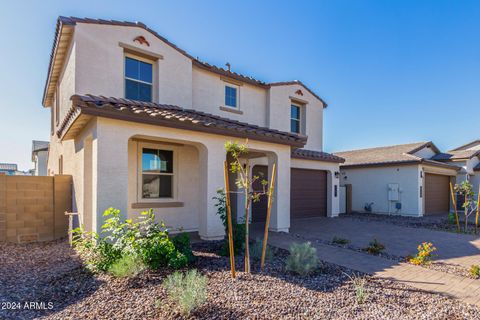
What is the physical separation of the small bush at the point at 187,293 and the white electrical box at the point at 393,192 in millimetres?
16077

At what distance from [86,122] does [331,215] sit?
12.4 m

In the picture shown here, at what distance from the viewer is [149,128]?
269 inches

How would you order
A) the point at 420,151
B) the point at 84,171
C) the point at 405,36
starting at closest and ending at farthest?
the point at 84,171 → the point at 405,36 → the point at 420,151

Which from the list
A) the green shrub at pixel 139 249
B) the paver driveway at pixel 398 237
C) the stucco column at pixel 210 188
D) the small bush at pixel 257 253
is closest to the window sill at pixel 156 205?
the stucco column at pixel 210 188

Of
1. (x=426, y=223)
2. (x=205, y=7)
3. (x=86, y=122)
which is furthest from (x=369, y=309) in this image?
(x=426, y=223)

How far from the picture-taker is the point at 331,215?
580 inches

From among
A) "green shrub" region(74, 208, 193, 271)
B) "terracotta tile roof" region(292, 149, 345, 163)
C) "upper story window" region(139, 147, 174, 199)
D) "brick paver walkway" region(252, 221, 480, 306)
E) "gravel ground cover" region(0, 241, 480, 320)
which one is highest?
"terracotta tile roof" region(292, 149, 345, 163)

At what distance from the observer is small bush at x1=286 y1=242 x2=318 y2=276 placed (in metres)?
5.40

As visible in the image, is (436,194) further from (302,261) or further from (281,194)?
(302,261)

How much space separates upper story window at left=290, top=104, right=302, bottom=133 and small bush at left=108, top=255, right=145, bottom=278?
1087 centimetres

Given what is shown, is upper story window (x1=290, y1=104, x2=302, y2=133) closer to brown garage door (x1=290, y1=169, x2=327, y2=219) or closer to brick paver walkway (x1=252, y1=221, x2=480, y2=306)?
brown garage door (x1=290, y1=169, x2=327, y2=219)

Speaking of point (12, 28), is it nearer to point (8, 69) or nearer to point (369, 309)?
point (8, 69)

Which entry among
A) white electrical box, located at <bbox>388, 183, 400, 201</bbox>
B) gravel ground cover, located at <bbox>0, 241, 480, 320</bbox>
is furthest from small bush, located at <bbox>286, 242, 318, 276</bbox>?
white electrical box, located at <bbox>388, 183, 400, 201</bbox>

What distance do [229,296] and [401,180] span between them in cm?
1601
